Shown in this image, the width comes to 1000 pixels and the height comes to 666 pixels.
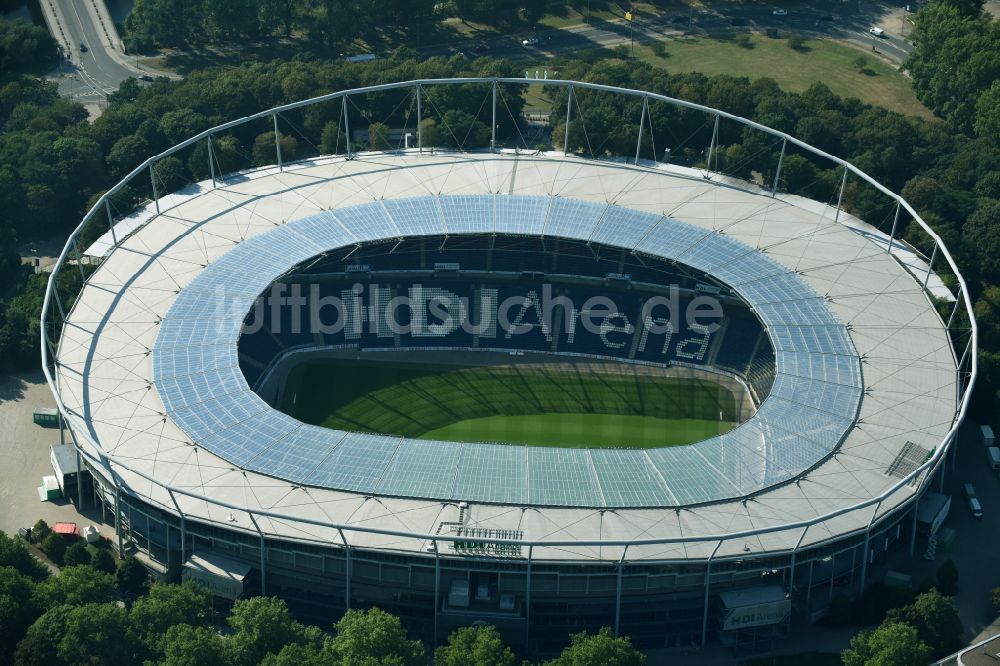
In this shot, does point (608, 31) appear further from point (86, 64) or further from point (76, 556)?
point (76, 556)

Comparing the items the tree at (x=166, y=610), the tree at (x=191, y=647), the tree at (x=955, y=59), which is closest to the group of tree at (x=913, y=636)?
the tree at (x=191, y=647)

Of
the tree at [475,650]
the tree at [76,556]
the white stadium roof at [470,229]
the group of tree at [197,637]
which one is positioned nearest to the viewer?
the group of tree at [197,637]

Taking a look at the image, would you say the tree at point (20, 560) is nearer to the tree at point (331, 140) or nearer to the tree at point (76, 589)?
the tree at point (76, 589)

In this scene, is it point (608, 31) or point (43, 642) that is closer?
point (43, 642)

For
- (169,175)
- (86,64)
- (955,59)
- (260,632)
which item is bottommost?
(260,632)

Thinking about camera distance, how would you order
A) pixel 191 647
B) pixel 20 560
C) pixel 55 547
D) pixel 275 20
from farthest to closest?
1. pixel 275 20
2. pixel 55 547
3. pixel 20 560
4. pixel 191 647

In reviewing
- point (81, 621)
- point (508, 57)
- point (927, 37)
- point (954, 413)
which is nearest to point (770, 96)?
point (927, 37)

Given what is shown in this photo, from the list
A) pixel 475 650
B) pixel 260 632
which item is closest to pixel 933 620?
pixel 475 650
